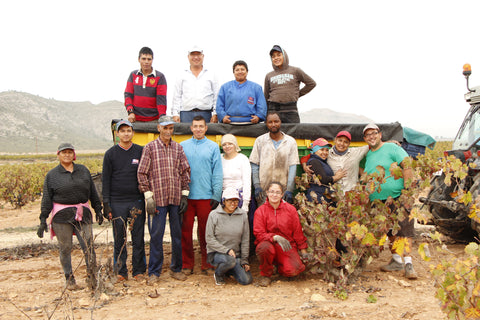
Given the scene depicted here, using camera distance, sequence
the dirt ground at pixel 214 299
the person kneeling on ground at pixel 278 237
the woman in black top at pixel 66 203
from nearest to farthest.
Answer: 1. the dirt ground at pixel 214 299
2. the woman in black top at pixel 66 203
3. the person kneeling on ground at pixel 278 237

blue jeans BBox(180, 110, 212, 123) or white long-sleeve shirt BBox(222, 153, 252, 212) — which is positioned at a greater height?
blue jeans BBox(180, 110, 212, 123)

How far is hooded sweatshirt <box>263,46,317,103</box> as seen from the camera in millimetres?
5496

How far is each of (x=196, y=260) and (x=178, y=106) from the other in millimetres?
2285

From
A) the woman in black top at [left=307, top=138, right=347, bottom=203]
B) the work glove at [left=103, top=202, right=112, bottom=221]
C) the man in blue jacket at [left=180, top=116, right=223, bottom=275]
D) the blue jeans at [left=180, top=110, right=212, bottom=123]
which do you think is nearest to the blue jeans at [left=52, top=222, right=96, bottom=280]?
the work glove at [left=103, top=202, right=112, bottom=221]

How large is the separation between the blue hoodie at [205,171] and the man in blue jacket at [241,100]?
697mm

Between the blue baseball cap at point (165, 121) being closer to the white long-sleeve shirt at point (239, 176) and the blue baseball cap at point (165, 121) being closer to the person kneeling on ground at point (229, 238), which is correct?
the white long-sleeve shirt at point (239, 176)

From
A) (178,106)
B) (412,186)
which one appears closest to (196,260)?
(178,106)

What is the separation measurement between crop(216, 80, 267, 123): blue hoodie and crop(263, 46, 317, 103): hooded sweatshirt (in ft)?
1.25

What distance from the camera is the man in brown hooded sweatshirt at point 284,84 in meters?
5.50

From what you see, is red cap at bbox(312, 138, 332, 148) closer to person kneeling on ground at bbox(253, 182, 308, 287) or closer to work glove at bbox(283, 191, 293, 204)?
work glove at bbox(283, 191, 293, 204)

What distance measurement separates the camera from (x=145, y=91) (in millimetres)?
5320

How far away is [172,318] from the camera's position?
338cm

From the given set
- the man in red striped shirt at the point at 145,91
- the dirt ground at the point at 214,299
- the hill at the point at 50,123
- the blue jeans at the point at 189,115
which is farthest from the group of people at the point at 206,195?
the hill at the point at 50,123

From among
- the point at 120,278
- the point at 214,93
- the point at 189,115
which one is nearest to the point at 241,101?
the point at 214,93
